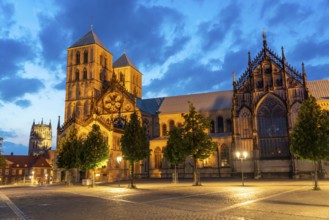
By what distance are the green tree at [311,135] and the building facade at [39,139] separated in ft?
531

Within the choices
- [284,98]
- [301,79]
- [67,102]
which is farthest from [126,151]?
[67,102]

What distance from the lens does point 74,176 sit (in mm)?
63281

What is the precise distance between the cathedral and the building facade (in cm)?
11064

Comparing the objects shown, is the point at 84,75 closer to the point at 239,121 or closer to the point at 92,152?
the point at 92,152

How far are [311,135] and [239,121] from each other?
28.4 metres

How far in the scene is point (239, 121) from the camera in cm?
6084

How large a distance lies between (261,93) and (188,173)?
2275cm

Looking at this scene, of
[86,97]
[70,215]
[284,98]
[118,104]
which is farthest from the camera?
[86,97]

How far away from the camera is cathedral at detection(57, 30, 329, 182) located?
5741 cm

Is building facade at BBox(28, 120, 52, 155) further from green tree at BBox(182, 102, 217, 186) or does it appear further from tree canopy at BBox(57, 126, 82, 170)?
green tree at BBox(182, 102, 217, 186)

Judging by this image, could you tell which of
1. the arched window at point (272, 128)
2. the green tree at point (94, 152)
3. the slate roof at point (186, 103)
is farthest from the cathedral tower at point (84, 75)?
the arched window at point (272, 128)

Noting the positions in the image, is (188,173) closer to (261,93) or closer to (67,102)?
(261,93)

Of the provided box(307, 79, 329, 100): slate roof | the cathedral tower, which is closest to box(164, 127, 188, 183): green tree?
box(307, 79, 329, 100): slate roof

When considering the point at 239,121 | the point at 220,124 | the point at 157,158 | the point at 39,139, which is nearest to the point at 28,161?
the point at 39,139
